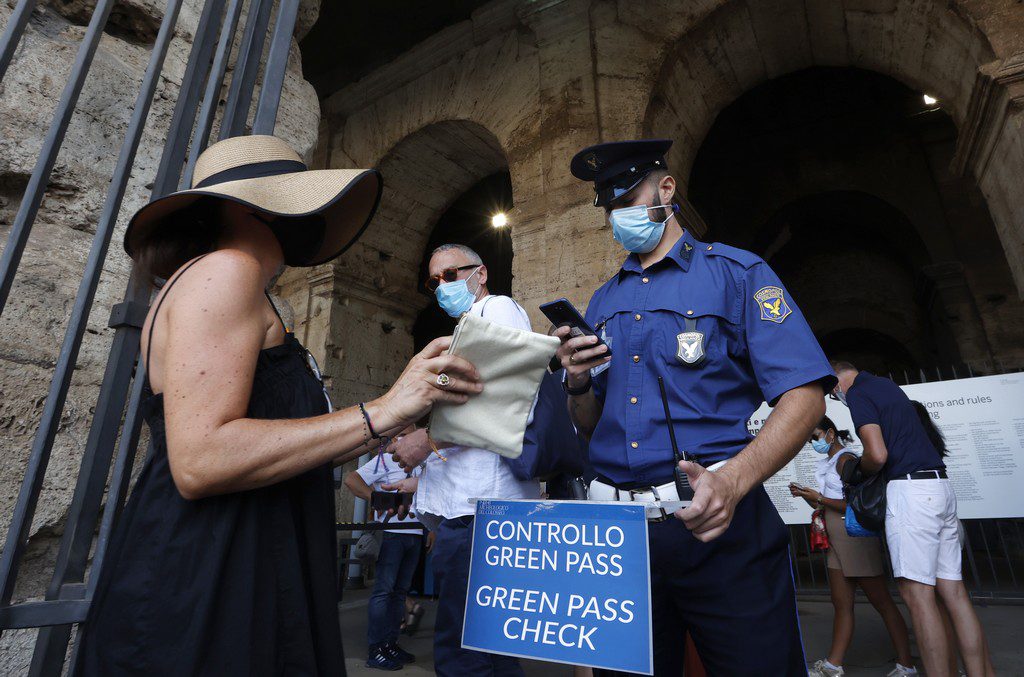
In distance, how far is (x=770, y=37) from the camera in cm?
619

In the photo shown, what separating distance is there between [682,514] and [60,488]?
1.56 meters

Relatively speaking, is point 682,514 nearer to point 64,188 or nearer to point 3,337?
point 3,337

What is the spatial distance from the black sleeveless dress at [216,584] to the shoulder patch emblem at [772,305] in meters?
1.24

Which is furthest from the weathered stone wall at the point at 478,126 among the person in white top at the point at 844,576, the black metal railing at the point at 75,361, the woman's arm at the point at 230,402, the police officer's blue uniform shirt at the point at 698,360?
the person in white top at the point at 844,576

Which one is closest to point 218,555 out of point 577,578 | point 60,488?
point 577,578

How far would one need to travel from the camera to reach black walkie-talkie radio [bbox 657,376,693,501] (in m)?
1.34

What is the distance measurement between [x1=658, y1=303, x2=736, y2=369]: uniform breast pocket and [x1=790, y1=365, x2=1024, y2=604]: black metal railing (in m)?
3.65

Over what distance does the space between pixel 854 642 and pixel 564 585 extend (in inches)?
175

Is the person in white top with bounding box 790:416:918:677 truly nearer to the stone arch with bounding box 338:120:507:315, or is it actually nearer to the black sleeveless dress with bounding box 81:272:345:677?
the black sleeveless dress with bounding box 81:272:345:677

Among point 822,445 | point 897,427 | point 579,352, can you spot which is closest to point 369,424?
point 579,352

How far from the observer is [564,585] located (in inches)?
49.8

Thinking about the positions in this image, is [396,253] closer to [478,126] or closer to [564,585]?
[478,126]

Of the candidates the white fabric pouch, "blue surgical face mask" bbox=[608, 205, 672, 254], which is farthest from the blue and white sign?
"blue surgical face mask" bbox=[608, 205, 672, 254]

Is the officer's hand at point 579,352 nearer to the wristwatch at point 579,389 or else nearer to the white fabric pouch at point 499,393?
the wristwatch at point 579,389
